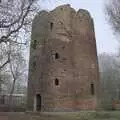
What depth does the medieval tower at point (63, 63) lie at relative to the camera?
28766mm

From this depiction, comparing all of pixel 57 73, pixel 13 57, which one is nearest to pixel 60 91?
pixel 57 73

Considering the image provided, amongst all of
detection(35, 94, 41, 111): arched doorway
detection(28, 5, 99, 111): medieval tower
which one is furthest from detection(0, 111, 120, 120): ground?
detection(35, 94, 41, 111): arched doorway

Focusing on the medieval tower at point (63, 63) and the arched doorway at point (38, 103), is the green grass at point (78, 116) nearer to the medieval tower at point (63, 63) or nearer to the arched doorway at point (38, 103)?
the medieval tower at point (63, 63)

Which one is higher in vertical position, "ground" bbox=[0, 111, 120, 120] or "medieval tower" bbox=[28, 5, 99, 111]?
"medieval tower" bbox=[28, 5, 99, 111]

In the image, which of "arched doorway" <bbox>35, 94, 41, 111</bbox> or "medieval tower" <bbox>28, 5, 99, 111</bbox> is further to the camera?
"arched doorway" <bbox>35, 94, 41, 111</bbox>

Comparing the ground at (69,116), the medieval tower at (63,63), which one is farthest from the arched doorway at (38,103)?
the ground at (69,116)

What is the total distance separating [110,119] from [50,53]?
360 inches

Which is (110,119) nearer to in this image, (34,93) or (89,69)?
(89,69)

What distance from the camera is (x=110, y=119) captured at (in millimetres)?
24250

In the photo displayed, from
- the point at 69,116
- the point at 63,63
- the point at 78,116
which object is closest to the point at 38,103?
the point at 63,63

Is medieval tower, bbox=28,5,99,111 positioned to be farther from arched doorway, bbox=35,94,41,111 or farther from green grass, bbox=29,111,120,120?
green grass, bbox=29,111,120,120

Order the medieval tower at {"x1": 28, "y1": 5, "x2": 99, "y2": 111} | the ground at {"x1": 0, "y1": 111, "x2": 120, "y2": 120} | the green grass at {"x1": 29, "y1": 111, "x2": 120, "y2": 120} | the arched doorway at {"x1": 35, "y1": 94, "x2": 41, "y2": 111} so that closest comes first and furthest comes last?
1. the ground at {"x1": 0, "y1": 111, "x2": 120, "y2": 120}
2. the green grass at {"x1": 29, "y1": 111, "x2": 120, "y2": 120}
3. the medieval tower at {"x1": 28, "y1": 5, "x2": 99, "y2": 111}
4. the arched doorway at {"x1": 35, "y1": 94, "x2": 41, "y2": 111}

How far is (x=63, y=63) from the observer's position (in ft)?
96.6

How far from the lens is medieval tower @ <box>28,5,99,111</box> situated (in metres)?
28.8
